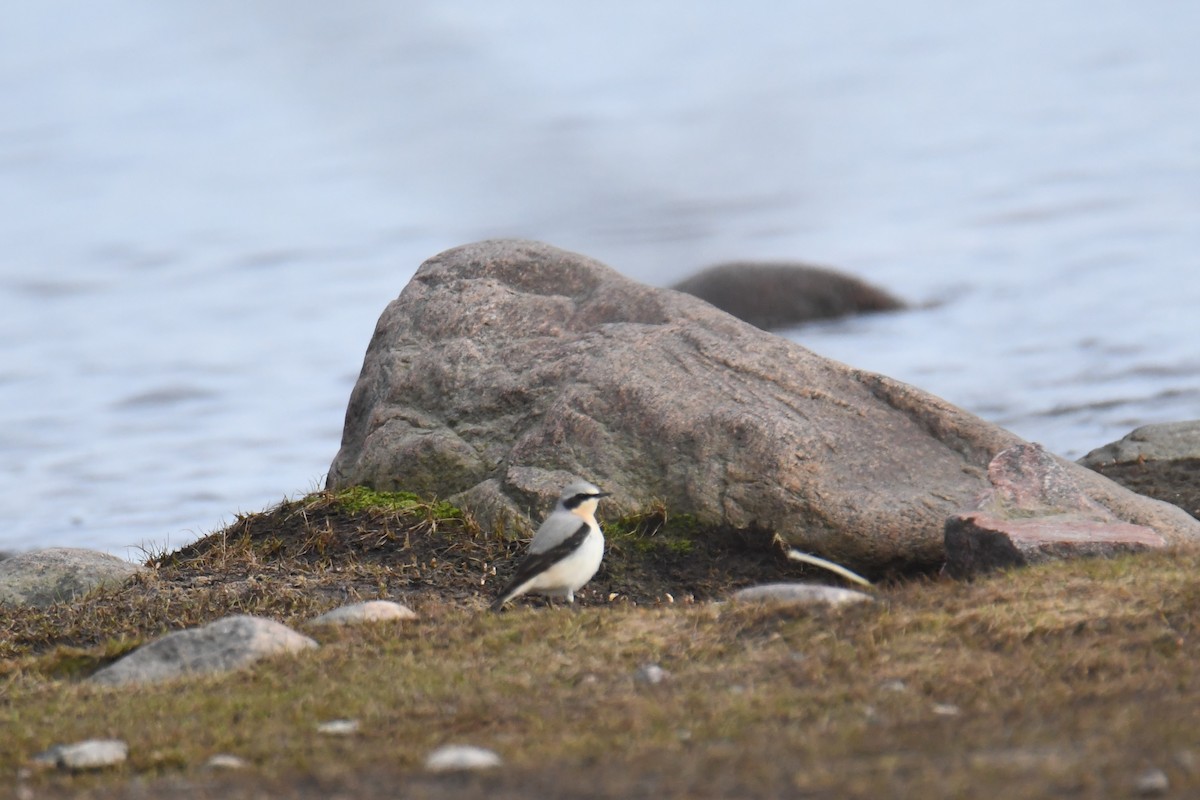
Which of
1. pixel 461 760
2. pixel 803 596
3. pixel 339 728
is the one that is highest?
pixel 461 760

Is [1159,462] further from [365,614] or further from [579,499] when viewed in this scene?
[365,614]

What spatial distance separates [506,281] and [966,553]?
16.5 feet

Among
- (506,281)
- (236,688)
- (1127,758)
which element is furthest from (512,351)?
(1127,758)

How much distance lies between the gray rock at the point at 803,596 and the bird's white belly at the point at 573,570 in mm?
992

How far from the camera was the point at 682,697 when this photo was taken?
6.15 m

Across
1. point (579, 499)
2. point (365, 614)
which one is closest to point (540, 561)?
point (579, 499)

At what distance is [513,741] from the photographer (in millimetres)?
5520

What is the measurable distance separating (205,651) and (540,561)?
2.01 metres

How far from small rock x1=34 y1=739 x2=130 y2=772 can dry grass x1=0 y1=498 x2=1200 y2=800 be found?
0.30 ft

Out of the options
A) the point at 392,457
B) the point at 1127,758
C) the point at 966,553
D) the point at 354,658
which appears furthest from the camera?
the point at 392,457

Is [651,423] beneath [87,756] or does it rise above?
above

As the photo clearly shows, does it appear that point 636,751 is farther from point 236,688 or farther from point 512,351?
point 512,351

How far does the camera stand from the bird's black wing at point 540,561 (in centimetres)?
833

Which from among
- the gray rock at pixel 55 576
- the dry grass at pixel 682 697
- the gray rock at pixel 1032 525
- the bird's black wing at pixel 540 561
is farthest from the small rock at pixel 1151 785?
the gray rock at pixel 55 576
